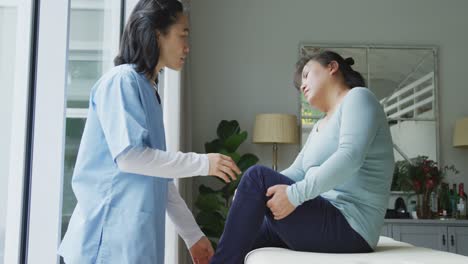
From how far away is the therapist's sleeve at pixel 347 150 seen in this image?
142cm

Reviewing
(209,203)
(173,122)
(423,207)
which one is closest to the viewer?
(173,122)

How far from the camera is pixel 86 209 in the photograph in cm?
127

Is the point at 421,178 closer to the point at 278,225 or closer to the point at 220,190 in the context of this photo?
the point at 220,190

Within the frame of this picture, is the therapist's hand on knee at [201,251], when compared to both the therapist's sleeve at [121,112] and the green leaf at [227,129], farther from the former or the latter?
the green leaf at [227,129]

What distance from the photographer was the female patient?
4.74 feet

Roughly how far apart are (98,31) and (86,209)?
50.8 inches

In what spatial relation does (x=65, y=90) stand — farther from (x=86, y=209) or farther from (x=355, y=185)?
(x=355, y=185)

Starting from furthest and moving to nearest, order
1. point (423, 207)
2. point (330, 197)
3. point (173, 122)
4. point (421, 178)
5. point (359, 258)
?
point (421, 178), point (423, 207), point (173, 122), point (330, 197), point (359, 258)

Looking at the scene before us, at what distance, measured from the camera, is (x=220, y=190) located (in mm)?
3951

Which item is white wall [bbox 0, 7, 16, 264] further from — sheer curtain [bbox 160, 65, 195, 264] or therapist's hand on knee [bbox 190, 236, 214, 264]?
sheer curtain [bbox 160, 65, 195, 264]

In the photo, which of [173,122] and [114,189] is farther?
[173,122]

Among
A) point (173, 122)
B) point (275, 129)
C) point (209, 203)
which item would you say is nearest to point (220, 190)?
point (209, 203)

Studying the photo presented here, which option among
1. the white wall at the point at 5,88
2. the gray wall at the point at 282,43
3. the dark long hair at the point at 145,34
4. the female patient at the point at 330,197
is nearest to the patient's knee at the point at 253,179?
the female patient at the point at 330,197

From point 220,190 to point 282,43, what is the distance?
1430mm
